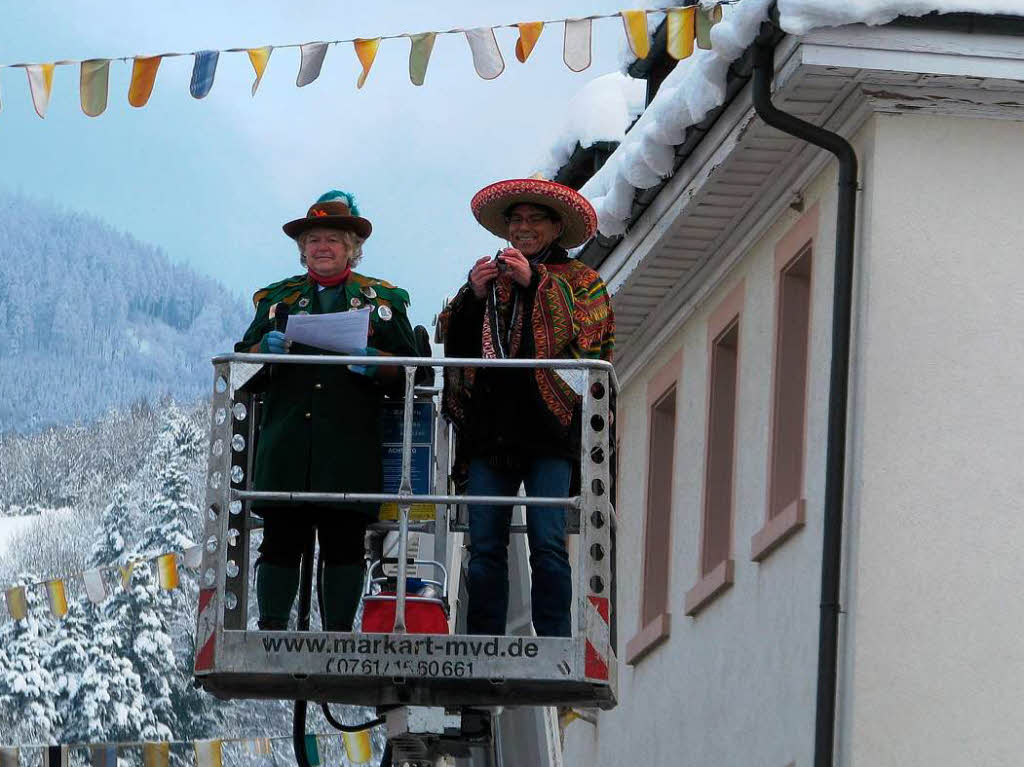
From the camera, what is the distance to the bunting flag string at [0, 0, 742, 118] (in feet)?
43.0

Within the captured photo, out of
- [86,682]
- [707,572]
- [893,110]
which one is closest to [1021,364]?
[893,110]

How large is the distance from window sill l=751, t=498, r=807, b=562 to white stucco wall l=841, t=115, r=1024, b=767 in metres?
0.64

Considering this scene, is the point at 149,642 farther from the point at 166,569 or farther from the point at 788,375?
the point at 788,375

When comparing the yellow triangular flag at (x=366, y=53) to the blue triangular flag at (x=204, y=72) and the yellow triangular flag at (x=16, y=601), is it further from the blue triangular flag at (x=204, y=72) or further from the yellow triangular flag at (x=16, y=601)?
the yellow triangular flag at (x=16, y=601)

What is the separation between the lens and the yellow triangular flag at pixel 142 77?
43.4 feet

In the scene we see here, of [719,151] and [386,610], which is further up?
[719,151]

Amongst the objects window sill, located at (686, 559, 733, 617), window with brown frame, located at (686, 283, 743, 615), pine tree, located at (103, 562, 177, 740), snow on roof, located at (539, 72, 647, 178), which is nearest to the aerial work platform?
window sill, located at (686, 559, 733, 617)

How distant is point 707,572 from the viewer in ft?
50.1

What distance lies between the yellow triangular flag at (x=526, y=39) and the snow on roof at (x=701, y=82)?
86 cm

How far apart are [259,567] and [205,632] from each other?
328 millimetres

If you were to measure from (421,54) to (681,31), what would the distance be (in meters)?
1.32

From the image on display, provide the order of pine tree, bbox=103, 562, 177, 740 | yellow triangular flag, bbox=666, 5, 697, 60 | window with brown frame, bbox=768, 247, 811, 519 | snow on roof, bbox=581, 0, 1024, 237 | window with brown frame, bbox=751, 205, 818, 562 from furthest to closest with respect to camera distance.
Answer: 1. pine tree, bbox=103, 562, 177, 740
2. window with brown frame, bbox=768, 247, 811, 519
3. window with brown frame, bbox=751, 205, 818, 562
4. yellow triangular flag, bbox=666, 5, 697, 60
5. snow on roof, bbox=581, 0, 1024, 237

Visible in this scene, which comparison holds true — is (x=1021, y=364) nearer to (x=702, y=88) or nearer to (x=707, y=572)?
(x=702, y=88)

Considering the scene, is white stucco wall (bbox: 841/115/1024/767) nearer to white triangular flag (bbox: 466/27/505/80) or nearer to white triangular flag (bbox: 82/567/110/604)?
white triangular flag (bbox: 466/27/505/80)
